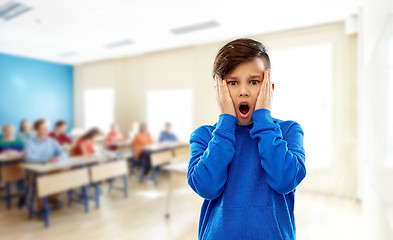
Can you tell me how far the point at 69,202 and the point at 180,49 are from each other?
410 centimetres

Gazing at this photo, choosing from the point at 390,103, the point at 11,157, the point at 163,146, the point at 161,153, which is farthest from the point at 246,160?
the point at 163,146

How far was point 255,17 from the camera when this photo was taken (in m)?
4.17

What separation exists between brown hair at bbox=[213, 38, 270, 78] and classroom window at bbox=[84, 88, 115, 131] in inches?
288

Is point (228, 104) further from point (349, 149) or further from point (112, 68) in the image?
point (112, 68)

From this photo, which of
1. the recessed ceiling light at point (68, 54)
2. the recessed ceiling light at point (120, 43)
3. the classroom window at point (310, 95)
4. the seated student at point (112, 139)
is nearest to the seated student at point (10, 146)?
the seated student at point (112, 139)

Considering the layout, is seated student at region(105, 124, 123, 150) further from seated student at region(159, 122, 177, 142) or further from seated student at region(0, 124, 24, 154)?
seated student at region(0, 124, 24, 154)

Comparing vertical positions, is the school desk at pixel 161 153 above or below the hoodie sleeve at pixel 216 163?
below

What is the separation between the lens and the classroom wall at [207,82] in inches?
171

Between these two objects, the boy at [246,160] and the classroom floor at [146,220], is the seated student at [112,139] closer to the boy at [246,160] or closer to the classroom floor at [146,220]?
the classroom floor at [146,220]

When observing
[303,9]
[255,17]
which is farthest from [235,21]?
[303,9]

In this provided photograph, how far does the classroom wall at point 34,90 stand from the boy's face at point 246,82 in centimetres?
793

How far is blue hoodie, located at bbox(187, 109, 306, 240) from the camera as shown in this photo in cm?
64

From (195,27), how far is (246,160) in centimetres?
450

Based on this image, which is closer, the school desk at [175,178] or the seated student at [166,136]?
the school desk at [175,178]
